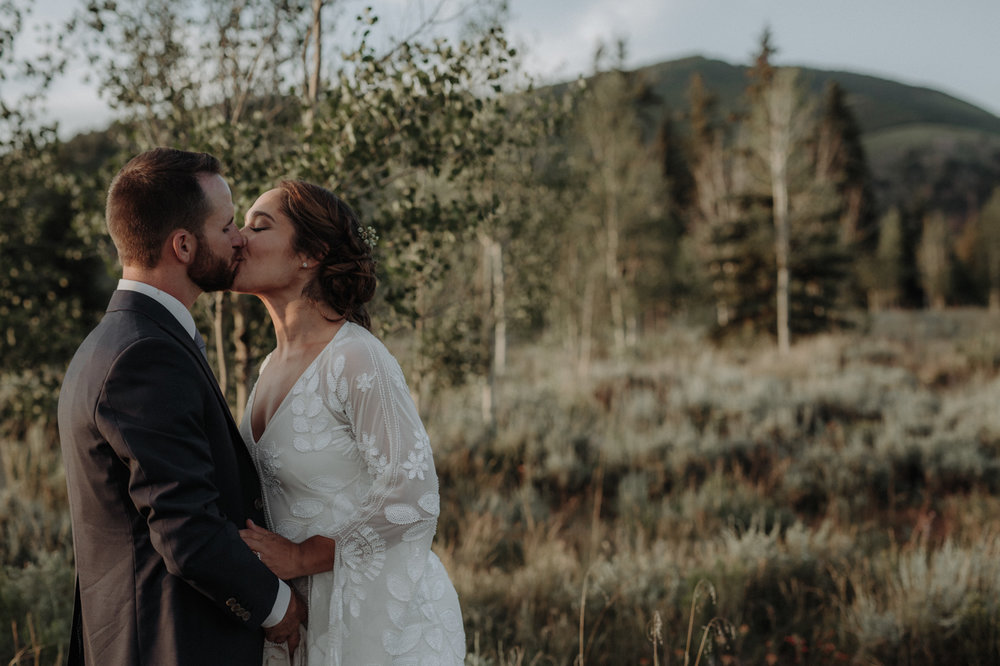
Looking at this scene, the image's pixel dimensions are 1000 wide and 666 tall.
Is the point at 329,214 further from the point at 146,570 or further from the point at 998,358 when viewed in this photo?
the point at 998,358

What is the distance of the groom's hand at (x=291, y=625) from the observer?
1.91m

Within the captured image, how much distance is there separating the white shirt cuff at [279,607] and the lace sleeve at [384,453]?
0.21m

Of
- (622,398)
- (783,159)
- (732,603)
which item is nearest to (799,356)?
(783,159)

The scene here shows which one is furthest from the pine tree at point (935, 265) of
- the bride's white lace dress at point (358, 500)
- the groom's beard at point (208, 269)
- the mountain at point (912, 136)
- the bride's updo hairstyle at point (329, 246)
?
the groom's beard at point (208, 269)

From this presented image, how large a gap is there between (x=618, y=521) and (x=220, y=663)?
17.9ft

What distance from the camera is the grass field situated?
4.20 metres

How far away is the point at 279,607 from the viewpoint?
183cm

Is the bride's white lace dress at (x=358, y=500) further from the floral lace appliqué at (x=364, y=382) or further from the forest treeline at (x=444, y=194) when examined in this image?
the forest treeline at (x=444, y=194)

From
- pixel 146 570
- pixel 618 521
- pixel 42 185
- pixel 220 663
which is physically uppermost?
pixel 42 185

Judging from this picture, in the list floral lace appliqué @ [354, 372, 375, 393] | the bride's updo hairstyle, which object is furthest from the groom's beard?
floral lace appliqué @ [354, 372, 375, 393]

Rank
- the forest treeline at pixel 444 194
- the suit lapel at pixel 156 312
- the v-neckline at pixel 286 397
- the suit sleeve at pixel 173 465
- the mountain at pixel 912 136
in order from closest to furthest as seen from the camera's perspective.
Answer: the suit sleeve at pixel 173 465 → the suit lapel at pixel 156 312 → the v-neckline at pixel 286 397 → the forest treeline at pixel 444 194 → the mountain at pixel 912 136

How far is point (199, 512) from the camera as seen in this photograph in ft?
5.19

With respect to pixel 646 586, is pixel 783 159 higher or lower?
higher

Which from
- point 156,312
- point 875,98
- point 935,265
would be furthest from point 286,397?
point 875,98
